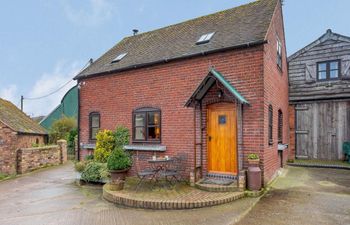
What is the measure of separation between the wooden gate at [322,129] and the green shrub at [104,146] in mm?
9873

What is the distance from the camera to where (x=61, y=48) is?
21.1 meters

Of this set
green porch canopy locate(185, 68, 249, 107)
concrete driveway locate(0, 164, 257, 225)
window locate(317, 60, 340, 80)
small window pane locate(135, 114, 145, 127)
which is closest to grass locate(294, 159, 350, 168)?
window locate(317, 60, 340, 80)

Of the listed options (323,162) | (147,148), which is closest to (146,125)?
(147,148)

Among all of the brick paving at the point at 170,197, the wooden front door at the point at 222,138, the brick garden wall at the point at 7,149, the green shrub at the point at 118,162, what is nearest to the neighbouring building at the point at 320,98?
the wooden front door at the point at 222,138

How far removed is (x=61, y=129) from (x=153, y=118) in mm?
16119

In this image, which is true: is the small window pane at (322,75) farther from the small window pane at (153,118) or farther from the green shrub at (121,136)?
the green shrub at (121,136)

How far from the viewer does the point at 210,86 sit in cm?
870

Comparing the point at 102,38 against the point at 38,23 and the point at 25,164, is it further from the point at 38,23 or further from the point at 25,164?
the point at 25,164

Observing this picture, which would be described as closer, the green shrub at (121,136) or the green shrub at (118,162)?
the green shrub at (118,162)

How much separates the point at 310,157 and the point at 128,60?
10.6 m

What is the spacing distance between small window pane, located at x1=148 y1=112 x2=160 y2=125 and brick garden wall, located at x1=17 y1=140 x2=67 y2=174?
28.5ft

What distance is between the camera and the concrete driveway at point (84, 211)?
19.6 ft

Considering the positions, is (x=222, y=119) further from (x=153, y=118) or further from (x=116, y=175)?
(x=116, y=175)

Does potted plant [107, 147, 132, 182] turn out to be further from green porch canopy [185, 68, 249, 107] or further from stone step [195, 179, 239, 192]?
green porch canopy [185, 68, 249, 107]
